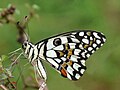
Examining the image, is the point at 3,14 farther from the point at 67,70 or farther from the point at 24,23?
the point at 67,70

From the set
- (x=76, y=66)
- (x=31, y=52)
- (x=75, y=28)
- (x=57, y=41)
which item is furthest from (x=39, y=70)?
(x=75, y=28)

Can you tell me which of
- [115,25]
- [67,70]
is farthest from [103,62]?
[67,70]

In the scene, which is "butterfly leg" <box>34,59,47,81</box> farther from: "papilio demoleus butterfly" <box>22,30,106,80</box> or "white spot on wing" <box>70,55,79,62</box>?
"white spot on wing" <box>70,55,79,62</box>

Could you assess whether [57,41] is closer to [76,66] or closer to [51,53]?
[51,53]

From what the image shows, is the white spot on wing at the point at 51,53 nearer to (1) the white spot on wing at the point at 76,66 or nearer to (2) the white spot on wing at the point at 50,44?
(2) the white spot on wing at the point at 50,44

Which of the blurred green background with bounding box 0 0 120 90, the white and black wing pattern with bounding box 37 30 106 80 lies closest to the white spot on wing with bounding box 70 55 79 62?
the white and black wing pattern with bounding box 37 30 106 80
